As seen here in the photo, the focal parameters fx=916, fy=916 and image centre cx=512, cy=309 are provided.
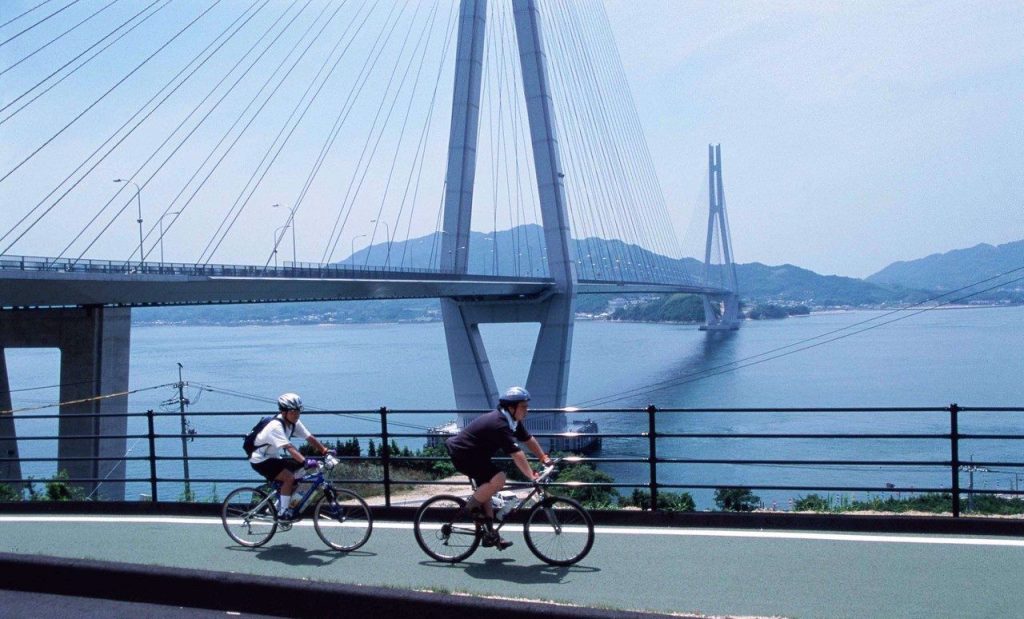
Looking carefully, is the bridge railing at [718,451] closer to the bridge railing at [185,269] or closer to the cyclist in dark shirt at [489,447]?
the bridge railing at [185,269]

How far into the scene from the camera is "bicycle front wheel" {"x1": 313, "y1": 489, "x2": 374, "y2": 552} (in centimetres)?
604

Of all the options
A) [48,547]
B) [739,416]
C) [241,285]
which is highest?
[241,285]

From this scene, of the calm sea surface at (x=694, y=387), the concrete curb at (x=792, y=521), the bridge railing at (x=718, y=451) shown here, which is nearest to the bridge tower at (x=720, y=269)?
the calm sea surface at (x=694, y=387)

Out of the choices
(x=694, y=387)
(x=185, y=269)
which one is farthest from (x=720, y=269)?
(x=185, y=269)

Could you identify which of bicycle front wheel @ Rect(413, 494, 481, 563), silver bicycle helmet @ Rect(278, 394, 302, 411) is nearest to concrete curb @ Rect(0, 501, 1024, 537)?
bicycle front wheel @ Rect(413, 494, 481, 563)

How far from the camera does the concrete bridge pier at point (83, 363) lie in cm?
1984

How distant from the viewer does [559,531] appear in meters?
5.57

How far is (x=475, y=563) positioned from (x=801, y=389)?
48.9 metres

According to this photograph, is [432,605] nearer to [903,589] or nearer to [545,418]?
[903,589]

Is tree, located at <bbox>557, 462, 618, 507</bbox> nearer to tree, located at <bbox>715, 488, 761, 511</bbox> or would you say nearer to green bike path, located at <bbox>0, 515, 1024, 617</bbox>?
tree, located at <bbox>715, 488, 761, 511</bbox>

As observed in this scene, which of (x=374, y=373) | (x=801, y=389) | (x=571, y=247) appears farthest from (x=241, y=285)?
(x=374, y=373)

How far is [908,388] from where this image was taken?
162 ft

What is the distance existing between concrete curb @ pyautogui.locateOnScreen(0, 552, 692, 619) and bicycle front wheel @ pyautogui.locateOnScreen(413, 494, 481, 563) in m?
1.00

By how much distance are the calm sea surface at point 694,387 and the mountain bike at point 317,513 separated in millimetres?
5090
